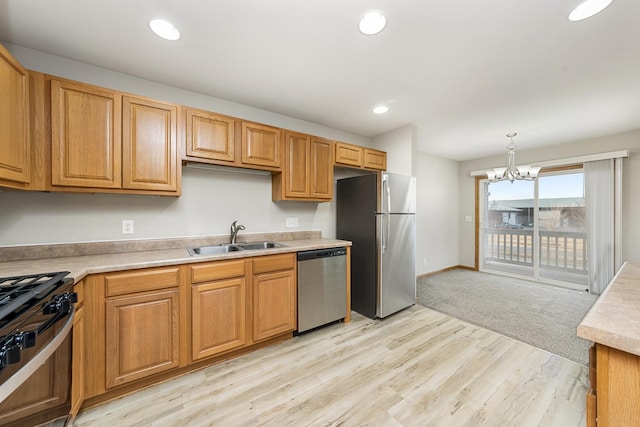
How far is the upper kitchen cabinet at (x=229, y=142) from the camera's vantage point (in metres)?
2.15

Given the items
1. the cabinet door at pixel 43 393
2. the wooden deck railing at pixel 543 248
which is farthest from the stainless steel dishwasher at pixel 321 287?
the wooden deck railing at pixel 543 248

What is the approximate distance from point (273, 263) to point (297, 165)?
112 cm

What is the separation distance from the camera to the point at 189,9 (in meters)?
1.46

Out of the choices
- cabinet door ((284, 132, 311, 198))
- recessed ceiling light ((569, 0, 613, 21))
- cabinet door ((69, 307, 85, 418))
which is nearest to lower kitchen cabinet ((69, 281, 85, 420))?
cabinet door ((69, 307, 85, 418))

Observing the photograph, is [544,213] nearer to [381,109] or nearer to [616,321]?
[381,109]

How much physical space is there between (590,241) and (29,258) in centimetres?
664

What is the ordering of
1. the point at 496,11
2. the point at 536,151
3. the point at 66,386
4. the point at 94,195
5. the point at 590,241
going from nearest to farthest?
the point at 66,386
the point at 496,11
the point at 94,195
the point at 590,241
the point at 536,151

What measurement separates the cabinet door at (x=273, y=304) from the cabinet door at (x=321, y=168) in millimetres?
1033

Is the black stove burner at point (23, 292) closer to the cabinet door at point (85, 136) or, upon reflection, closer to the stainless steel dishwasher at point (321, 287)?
the cabinet door at point (85, 136)

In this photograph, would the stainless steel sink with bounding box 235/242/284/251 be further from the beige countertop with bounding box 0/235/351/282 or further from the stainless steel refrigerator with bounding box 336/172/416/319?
the stainless steel refrigerator with bounding box 336/172/416/319

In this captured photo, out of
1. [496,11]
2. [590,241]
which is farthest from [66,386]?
[590,241]

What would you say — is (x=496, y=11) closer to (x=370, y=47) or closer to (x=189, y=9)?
(x=370, y=47)

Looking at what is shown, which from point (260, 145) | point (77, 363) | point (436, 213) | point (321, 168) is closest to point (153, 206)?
point (260, 145)

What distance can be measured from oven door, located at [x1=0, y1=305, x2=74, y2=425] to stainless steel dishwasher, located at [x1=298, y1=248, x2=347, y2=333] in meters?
1.61
